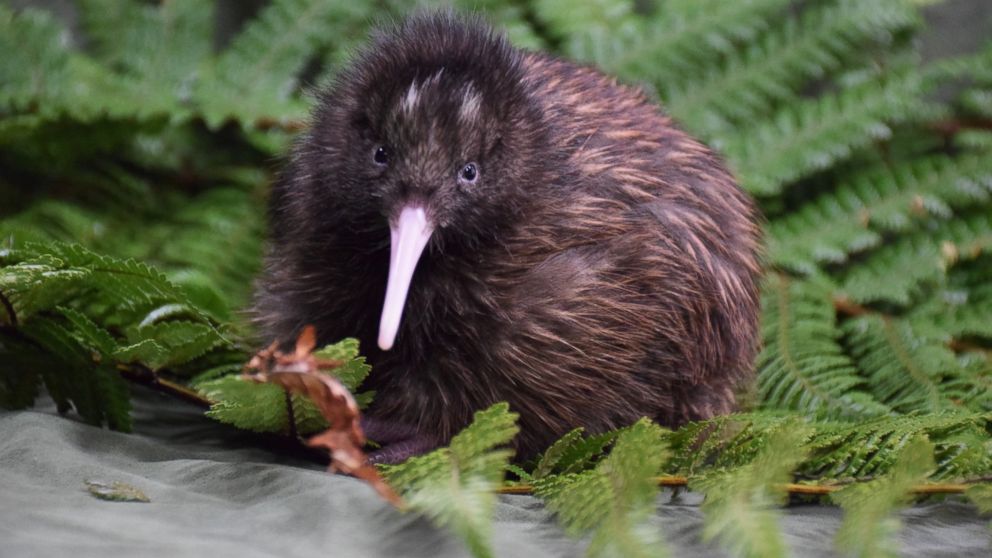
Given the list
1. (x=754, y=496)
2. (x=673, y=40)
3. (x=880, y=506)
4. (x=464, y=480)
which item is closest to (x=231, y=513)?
(x=464, y=480)

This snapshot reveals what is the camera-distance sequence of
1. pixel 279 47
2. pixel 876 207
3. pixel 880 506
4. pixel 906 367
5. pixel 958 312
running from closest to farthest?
pixel 880 506 → pixel 906 367 → pixel 958 312 → pixel 876 207 → pixel 279 47

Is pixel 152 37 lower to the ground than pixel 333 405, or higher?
higher

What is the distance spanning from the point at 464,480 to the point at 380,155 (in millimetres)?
653

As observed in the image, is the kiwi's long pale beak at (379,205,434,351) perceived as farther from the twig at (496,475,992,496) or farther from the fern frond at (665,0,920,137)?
the fern frond at (665,0,920,137)

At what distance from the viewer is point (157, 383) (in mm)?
2057

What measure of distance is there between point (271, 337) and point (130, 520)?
678mm

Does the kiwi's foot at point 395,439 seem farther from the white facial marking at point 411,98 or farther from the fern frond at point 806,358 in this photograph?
the fern frond at point 806,358

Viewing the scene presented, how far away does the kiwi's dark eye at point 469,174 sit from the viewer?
6.15 feet

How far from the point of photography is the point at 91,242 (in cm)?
295

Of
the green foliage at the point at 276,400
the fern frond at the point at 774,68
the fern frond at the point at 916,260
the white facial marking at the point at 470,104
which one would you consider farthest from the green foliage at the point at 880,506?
the fern frond at the point at 774,68

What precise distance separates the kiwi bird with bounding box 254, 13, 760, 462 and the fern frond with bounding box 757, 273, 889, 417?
349 mm

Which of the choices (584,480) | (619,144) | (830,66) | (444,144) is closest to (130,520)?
(584,480)

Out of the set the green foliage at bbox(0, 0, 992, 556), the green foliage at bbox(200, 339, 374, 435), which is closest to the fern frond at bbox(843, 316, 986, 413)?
the green foliage at bbox(0, 0, 992, 556)

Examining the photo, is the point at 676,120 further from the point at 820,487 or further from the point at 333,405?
the point at 333,405
